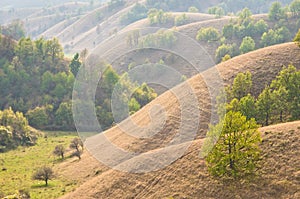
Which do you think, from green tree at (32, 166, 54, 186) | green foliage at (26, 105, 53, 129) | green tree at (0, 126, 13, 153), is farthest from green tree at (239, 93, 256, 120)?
green foliage at (26, 105, 53, 129)

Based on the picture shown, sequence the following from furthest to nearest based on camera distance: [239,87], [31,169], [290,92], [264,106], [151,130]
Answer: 1. [31,169]
2. [151,130]
3. [239,87]
4. [290,92]
5. [264,106]

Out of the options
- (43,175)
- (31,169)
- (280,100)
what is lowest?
(31,169)

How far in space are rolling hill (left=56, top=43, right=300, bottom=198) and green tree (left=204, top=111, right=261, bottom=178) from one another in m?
1.68

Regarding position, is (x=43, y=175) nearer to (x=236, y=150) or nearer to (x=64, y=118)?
(x=236, y=150)

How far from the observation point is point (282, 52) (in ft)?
341

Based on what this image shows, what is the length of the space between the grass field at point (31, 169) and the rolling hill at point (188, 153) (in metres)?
5.54

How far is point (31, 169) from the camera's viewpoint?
299 ft

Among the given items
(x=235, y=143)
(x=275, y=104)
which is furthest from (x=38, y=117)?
(x=235, y=143)

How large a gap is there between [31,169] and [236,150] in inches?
2189

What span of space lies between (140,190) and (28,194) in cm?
2403

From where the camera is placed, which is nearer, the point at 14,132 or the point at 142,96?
the point at 14,132

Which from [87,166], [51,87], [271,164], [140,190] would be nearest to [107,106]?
[51,87]

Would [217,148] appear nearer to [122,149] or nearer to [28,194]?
[122,149]

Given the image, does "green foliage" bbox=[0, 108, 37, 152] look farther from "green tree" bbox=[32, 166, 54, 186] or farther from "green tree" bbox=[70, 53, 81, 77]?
"green tree" bbox=[70, 53, 81, 77]
